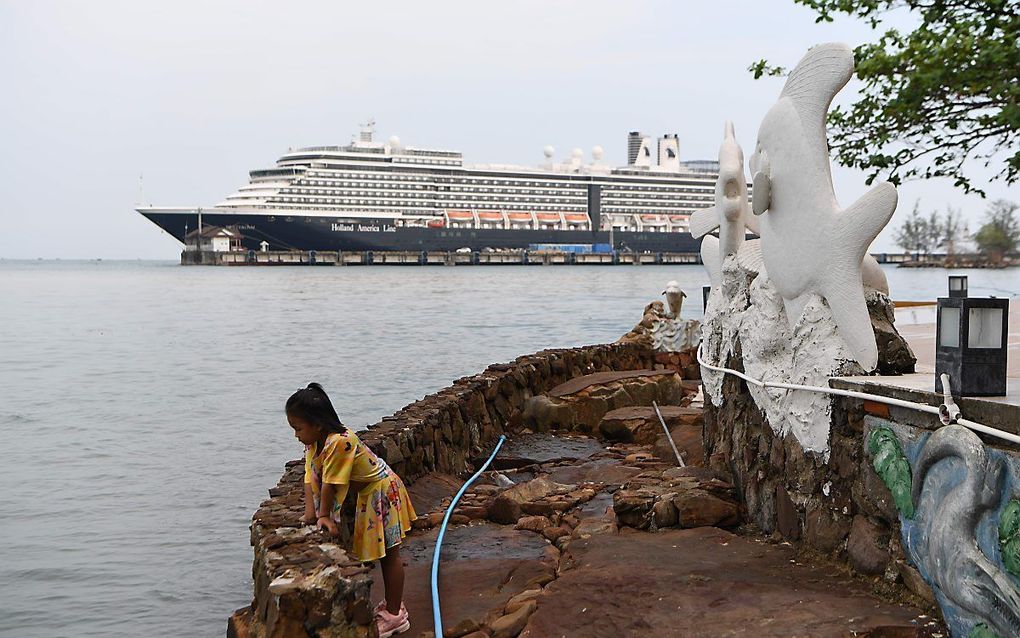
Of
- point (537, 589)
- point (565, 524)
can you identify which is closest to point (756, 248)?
point (565, 524)

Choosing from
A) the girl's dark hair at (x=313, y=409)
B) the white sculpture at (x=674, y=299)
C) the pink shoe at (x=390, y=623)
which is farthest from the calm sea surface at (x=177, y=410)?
the white sculpture at (x=674, y=299)

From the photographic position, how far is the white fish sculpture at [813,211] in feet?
14.0

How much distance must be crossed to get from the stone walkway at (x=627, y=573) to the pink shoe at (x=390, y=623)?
54 mm

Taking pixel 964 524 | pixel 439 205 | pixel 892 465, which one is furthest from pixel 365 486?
pixel 439 205

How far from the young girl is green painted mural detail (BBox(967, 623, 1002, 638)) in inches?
91.9

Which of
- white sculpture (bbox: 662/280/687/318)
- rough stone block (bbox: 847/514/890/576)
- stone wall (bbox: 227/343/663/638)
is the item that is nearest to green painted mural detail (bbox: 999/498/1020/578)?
rough stone block (bbox: 847/514/890/576)

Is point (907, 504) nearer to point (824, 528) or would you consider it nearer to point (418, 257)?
point (824, 528)

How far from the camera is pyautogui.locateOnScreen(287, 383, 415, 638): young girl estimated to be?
4.18 m

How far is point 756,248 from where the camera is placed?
6.19 metres

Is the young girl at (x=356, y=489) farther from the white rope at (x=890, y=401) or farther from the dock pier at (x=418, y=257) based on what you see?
the dock pier at (x=418, y=257)

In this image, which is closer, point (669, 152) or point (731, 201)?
point (731, 201)

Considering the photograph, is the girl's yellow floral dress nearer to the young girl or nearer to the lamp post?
the young girl

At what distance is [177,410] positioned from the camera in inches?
650

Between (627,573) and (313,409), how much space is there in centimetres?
164
